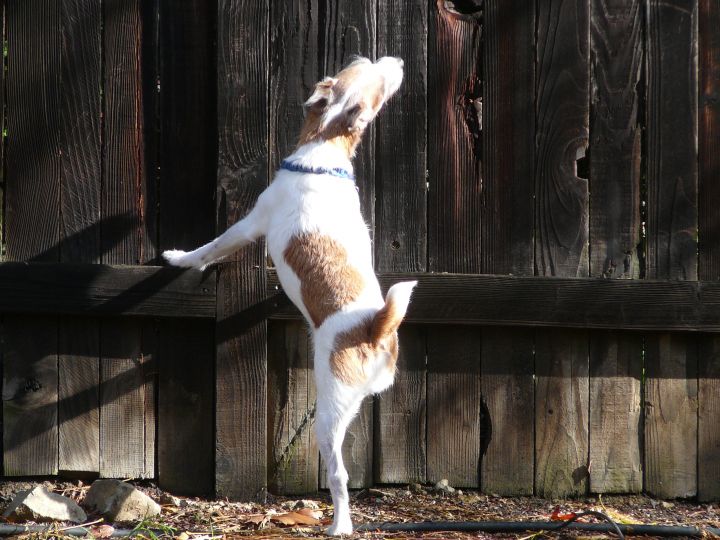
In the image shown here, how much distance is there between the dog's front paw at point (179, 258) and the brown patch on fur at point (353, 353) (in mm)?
839

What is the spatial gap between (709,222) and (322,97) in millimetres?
1985

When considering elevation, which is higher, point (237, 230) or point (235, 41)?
point (235, 41)

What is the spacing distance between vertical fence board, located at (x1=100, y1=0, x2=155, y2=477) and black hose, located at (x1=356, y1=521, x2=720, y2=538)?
4.19 ft

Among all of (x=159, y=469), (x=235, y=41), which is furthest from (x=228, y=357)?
(x=235, y=41)

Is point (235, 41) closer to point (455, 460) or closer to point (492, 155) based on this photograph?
point (492, 155)

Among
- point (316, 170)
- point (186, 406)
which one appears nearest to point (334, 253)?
point (316, 170)

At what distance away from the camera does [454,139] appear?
417 centimetres

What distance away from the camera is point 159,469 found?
4.26 m

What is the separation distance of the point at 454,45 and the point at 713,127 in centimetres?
130

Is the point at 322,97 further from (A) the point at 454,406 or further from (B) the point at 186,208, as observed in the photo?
(A) the point at 454,406

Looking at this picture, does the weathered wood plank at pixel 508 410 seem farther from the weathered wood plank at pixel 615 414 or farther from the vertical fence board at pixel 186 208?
the vertical fence board at pixel 186 208

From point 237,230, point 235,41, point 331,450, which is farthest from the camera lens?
point 235,41

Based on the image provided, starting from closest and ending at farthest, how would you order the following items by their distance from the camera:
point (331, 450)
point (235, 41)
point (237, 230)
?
point (331, 450), point (237, 230), point (235, 41)

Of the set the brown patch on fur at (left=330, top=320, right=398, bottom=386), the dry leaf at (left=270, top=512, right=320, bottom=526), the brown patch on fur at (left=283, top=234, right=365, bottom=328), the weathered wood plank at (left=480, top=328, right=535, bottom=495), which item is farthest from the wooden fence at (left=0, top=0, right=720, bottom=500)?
the brown patch on fur at (left=330, top=320, right=398, bottom=386)
